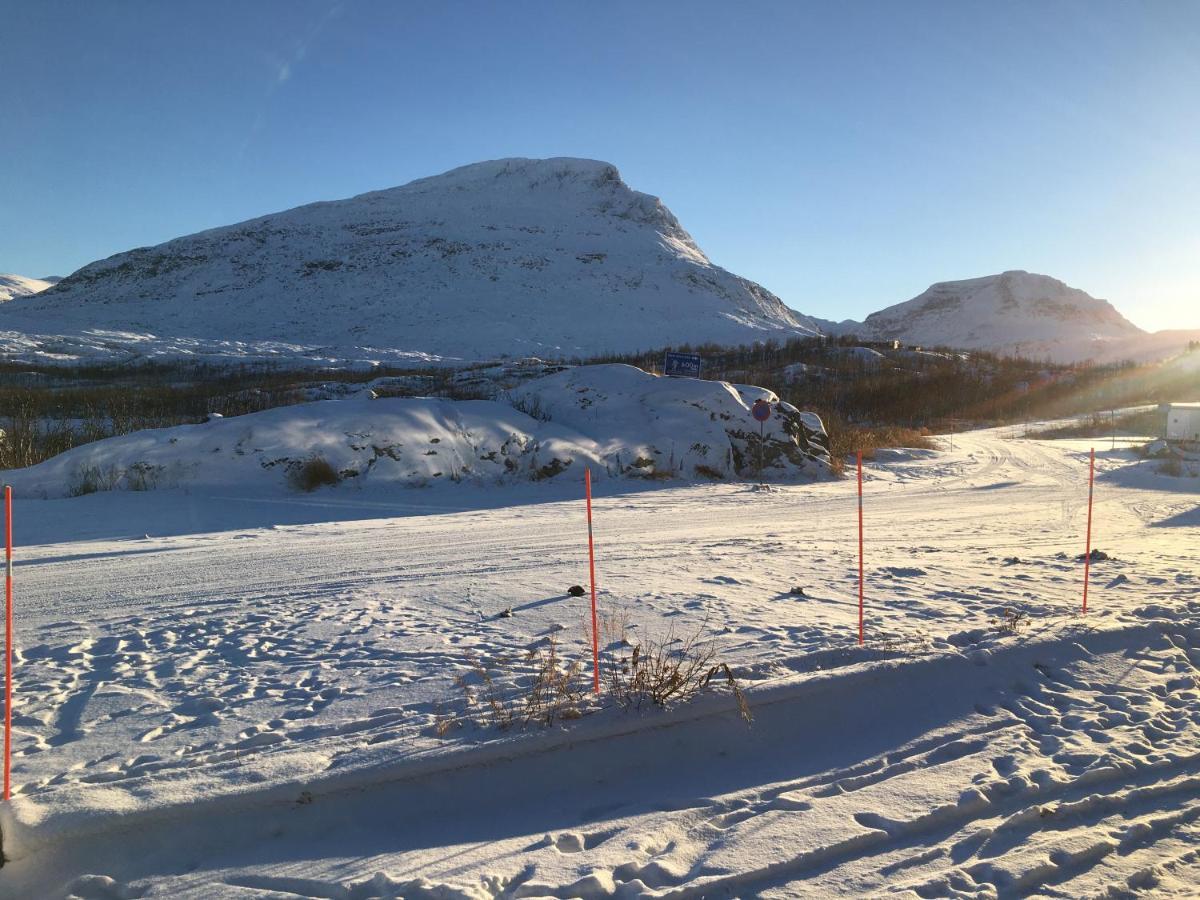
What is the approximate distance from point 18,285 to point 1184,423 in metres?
195

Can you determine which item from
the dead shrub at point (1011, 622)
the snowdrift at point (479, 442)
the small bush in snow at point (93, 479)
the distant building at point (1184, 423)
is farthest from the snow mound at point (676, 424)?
the distant building at point (1184, 423)

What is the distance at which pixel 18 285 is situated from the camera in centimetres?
15338

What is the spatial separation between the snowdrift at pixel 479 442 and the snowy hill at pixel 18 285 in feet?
520

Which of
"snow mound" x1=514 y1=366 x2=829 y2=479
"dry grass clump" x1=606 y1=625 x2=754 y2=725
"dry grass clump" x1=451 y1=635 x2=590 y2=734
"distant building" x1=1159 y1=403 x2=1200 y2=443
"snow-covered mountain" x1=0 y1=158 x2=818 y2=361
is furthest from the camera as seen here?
"snow-covered mountain" x1=0 y1=158 x2=818 y2=361

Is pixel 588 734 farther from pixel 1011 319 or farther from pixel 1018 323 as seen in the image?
pixel 1011 319

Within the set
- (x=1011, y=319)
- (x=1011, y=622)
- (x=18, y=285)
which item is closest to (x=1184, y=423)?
(x=1011, y=622)

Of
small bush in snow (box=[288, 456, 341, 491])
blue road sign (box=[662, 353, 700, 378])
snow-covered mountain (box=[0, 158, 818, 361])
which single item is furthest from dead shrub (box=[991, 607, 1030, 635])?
snow-covered mountain (box=[0, 158, 818, 361])

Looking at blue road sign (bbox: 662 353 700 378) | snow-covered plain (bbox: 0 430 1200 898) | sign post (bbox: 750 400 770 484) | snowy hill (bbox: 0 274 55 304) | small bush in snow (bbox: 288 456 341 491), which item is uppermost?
snowy hill (bbox: 0 274 55 304)

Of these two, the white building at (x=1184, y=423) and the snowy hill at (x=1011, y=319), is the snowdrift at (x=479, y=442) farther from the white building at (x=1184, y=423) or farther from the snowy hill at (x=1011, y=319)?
the snowy hill at (x=1011, y=319)

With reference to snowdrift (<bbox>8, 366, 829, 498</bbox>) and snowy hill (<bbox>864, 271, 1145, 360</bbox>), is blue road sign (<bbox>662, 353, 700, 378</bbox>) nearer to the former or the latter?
snowdrift (<bbox>8, 366, 829, 498</bbox>)

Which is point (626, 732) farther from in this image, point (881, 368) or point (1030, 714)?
point (881, 368)

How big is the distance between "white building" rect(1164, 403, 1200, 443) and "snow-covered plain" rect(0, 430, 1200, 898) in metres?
17.6

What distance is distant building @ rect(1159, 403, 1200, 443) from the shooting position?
854 inches

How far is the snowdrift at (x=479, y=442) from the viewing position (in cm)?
1150
